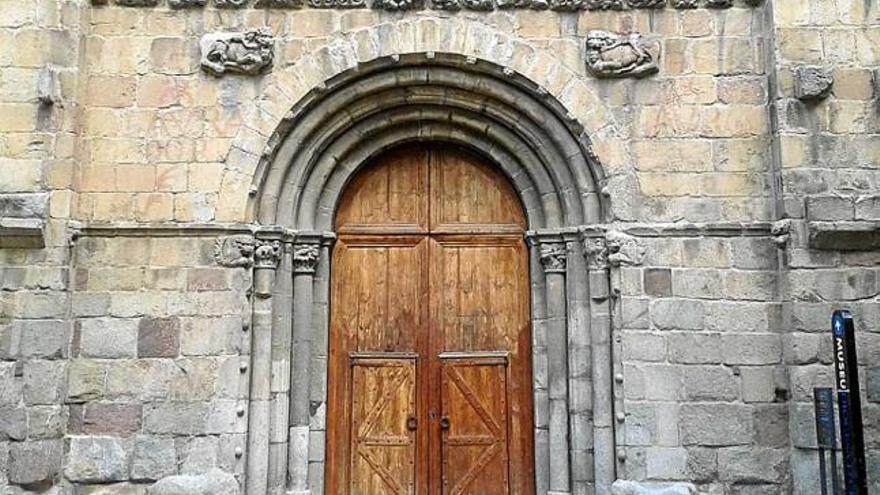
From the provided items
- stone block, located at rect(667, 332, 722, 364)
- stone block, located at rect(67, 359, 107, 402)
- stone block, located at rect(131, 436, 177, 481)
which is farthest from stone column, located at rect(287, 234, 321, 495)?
stone block, located at rect(667, 332, 722, 364)

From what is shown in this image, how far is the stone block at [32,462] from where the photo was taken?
474 centimetres

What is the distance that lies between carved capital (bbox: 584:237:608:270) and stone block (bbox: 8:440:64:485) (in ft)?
12.8

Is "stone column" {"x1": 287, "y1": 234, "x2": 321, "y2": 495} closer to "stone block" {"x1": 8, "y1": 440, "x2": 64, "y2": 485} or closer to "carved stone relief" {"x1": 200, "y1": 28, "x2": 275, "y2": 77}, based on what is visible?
"carved stone relief" {"x1": 200, "y1": 28, "x2": 275, "y2": 77}

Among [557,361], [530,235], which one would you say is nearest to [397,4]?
[530,235]

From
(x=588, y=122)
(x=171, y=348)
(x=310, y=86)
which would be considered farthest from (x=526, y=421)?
(x=310, y=86)

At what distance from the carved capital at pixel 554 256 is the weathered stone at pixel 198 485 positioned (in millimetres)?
2720

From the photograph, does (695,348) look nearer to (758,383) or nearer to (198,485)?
(758,383)

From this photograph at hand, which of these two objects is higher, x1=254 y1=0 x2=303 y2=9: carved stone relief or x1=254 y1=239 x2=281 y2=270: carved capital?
x1=254 y1=0 x2=303 y2=9: carved stone relief

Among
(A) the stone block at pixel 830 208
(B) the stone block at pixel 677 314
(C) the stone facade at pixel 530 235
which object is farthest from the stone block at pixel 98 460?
(A) the stone block at pixel 830 208

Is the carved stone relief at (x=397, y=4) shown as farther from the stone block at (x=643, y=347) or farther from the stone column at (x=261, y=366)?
the stone block at (x=643, y=347)

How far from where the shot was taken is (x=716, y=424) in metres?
5.01

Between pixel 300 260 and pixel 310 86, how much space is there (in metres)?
1.29

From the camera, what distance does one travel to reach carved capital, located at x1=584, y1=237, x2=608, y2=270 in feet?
17.1

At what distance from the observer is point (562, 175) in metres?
5.51
